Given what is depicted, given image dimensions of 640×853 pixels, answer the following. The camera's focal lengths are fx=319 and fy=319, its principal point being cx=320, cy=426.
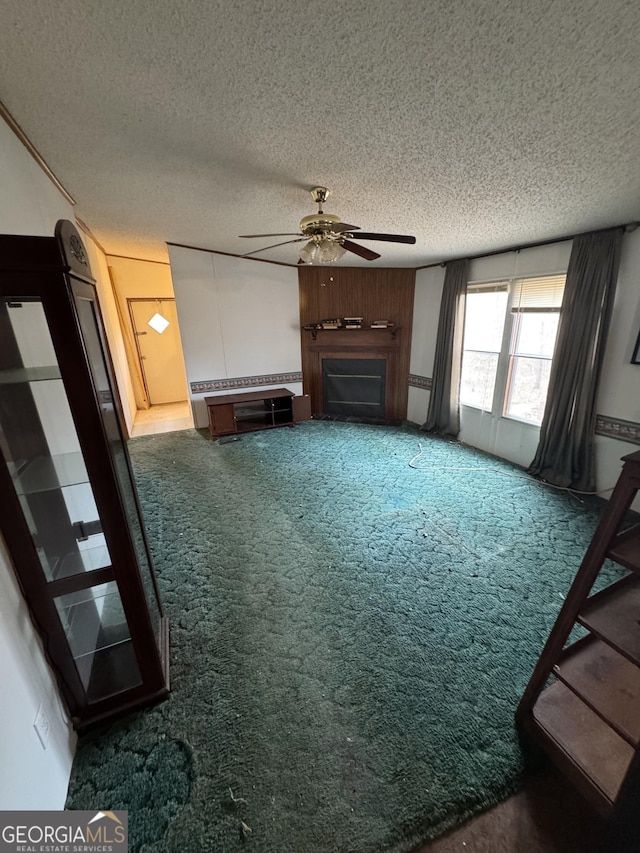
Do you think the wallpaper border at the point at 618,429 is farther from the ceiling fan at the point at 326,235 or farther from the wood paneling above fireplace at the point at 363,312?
the wood paneling above fireplace at the point at 363,312

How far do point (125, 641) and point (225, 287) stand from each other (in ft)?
14.2

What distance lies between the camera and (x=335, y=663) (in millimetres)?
1565

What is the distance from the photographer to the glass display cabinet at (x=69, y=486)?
3.04 feet

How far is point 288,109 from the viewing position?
1.32 m

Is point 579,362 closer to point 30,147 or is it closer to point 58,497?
point 58,497

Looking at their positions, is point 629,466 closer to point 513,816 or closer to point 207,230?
point 513,816

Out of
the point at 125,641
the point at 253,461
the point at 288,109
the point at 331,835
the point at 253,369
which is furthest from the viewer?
the point at 253,369

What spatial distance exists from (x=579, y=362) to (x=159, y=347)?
20.4 ft

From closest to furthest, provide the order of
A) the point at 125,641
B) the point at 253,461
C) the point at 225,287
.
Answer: the point at 125,641, the point at 253,461, the point at 225,287

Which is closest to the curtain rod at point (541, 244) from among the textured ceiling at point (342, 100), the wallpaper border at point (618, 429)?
the textured ceiling at point (342, 100)

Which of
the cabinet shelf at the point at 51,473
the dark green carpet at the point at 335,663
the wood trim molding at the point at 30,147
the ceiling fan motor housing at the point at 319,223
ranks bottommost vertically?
the dark green carpet at the point at 335,663

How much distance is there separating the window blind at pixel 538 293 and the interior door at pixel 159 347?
5106 millimetres

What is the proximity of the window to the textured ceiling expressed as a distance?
102 centimetres

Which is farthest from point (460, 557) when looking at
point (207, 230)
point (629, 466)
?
point (207, 230)
